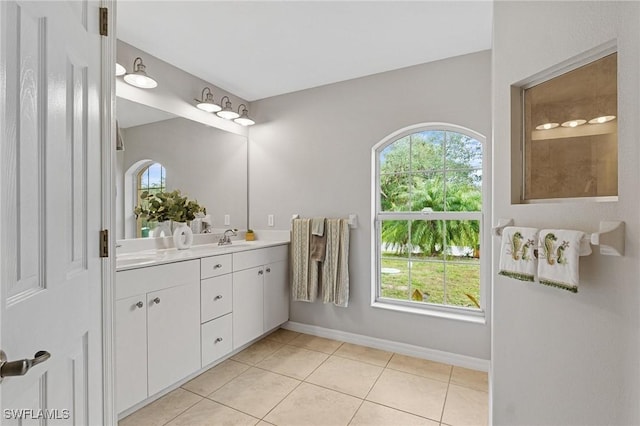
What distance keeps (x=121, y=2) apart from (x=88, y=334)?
6.23ft

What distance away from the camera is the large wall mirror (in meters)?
2.35

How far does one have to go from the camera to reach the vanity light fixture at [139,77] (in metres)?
2.16

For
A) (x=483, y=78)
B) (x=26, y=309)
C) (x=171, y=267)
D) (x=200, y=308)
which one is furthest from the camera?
(x=483, y=78)

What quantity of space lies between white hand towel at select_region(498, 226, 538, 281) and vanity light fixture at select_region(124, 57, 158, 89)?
2.48 metres

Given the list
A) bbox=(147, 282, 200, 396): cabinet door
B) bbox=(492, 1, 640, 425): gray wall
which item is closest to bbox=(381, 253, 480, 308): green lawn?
bbox=(492, 1, 640, 425): gray wall

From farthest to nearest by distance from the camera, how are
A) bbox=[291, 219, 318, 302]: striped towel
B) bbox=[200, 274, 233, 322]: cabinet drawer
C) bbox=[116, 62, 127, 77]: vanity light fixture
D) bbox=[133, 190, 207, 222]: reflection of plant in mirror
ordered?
bbox=[291, 219, 318, 302]: striped towel, bbox=[133, 190, 207, 222]: reflection of plant in mirror, bbox=[200, 274, 233, 322]: cabinet drawer, bbox=[116, 62, 127, 77]: vanity light fixture

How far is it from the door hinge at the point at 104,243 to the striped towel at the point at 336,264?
199 cm

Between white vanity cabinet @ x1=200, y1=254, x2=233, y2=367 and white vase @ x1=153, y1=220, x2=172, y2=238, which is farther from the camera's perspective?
white vase @ x1=153, y1=220, x2=172, y2=238

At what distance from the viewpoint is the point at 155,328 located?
1898 mm

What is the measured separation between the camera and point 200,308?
2.21 meters

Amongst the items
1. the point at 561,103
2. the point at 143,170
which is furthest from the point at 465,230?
the point at 143,170

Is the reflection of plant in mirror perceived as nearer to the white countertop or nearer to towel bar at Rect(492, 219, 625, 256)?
the white countertop

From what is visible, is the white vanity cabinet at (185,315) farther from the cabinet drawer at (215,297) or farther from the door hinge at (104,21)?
the door hinge at (104,21)

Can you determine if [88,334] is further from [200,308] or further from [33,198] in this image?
[200,308]
